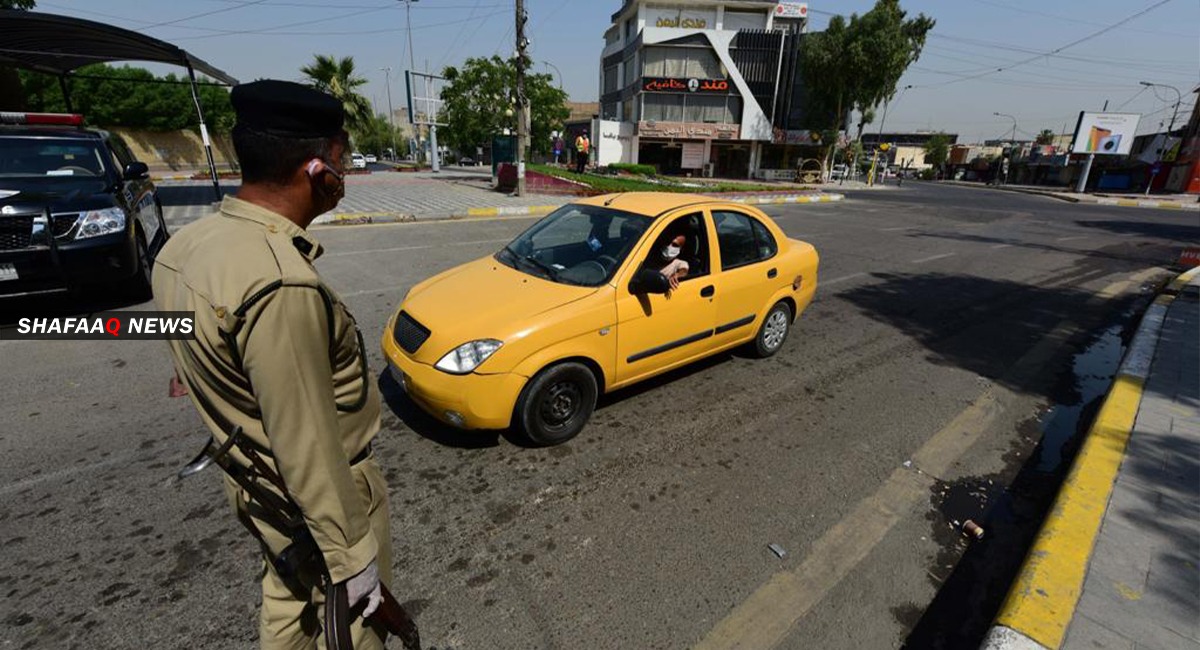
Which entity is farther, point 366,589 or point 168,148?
point 168,148

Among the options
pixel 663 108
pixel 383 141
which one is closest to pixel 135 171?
pixel 663 108

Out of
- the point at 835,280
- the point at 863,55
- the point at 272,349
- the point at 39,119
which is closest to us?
the point at 272,349

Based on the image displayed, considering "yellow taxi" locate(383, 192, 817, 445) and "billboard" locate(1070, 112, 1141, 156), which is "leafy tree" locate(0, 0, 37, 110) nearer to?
"yellow taxi" locate(383, 192, 817, 445)

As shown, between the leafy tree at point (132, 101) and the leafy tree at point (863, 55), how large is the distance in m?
41.1

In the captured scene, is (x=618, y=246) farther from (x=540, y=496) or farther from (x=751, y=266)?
(x=540, y=496)

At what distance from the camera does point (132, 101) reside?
34094mm

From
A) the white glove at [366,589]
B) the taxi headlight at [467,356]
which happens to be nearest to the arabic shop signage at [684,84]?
the taxi headlight at [467,356]

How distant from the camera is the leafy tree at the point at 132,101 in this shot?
32.2m

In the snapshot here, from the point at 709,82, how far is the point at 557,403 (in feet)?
142

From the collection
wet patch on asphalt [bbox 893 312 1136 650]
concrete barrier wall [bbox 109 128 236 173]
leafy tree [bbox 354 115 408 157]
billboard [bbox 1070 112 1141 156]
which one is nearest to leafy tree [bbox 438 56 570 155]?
concrete barrier wall [bbox 109 128 236 173]

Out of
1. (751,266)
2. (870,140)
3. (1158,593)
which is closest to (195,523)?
(751,266)

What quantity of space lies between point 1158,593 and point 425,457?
382 cm

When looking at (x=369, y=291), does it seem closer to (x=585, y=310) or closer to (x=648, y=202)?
(x=648, y=202)

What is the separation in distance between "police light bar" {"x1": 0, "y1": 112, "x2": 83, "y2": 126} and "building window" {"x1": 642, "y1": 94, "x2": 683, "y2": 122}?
39.0 metres
